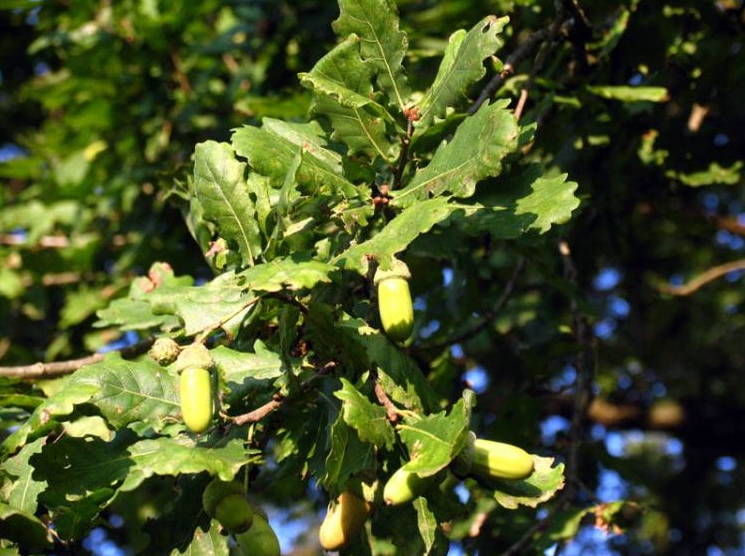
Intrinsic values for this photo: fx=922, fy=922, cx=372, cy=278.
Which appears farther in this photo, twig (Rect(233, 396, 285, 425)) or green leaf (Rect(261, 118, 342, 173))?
green leaf (Rect(261, 118, 342, 173))

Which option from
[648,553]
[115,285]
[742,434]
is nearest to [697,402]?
[742,434]

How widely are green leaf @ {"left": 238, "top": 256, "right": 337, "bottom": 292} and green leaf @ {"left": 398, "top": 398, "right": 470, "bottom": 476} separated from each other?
26 centimetres

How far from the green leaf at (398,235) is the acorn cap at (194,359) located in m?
0.24

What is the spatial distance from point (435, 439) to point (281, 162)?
0.54 metres

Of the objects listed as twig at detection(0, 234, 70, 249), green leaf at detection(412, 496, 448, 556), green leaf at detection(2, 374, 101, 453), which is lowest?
twig at detection(0, 234, 70, 249)

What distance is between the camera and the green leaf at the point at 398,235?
1337 mm

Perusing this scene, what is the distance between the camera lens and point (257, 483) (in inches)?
87.1

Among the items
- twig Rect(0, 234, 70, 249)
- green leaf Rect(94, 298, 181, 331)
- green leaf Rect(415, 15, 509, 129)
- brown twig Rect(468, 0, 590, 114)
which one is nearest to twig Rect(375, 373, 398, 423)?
green leaf Rect(415, 15, 509, 129)

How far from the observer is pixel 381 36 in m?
1.61

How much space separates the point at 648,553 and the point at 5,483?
202 inches

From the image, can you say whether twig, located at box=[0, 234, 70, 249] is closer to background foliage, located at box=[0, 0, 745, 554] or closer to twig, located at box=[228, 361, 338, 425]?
background foliage, located at box=[0, 0, 745, 554]

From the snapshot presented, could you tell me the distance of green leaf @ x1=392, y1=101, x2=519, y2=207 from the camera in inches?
54.1

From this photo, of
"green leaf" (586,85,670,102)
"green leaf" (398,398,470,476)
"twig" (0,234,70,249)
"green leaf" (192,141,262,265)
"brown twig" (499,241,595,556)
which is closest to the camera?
"green leaf" (398,398,470,476)

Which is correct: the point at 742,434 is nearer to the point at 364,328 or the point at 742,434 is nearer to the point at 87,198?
the point at 87,198
